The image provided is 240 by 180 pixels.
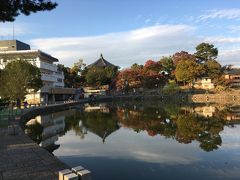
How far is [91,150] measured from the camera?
17594 millimetres

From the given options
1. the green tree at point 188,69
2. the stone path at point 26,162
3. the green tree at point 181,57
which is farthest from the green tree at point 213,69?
the stone path at point 26,162

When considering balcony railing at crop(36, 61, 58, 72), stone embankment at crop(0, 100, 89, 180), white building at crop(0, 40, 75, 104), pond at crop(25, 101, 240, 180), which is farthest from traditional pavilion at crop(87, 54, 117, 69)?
stone embankment at crop(0, 100, 89, 180)

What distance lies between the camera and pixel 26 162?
10891 mm

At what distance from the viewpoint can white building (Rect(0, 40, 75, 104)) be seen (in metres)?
61.8

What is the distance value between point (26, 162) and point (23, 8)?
624 centimetres

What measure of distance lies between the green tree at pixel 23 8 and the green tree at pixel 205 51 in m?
76.6

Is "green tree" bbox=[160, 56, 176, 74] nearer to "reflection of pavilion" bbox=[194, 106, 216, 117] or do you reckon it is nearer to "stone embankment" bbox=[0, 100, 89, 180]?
"reflection of pavilion" bbox=[194, 106, 216, 117]

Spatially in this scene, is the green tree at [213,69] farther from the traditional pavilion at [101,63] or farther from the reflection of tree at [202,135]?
the reflection of tree at [202,135]

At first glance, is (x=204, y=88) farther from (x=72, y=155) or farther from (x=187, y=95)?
(x=72, y=155)

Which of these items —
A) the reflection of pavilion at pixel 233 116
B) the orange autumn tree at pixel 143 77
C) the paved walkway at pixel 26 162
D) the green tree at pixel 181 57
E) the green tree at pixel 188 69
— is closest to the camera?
the paved walkway at pixel 26 162

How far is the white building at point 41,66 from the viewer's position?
61.8 m

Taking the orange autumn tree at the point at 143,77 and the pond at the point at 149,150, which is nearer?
the pond at the point at 149,150

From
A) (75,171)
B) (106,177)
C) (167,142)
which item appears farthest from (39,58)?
(75,171)

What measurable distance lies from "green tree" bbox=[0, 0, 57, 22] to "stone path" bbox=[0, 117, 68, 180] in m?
5.48
